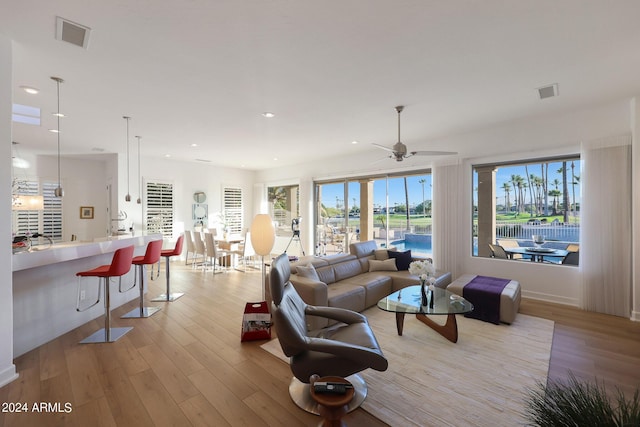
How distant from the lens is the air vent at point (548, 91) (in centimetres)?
330

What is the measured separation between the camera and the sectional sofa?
3367 mm

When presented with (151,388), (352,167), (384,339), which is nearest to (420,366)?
(384,339)

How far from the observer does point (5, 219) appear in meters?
2.38

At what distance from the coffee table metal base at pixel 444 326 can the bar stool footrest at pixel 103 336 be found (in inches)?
127

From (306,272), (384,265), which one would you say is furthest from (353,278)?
(306,272)

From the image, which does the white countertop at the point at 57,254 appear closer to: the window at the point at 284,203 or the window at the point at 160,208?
the window at the point at 160,208


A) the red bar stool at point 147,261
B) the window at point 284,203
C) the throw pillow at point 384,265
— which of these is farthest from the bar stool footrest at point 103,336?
the window at point 284,203

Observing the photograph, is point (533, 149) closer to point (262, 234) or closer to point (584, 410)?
point (262, 234)

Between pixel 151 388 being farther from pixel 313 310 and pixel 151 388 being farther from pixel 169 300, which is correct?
pixel 169 300

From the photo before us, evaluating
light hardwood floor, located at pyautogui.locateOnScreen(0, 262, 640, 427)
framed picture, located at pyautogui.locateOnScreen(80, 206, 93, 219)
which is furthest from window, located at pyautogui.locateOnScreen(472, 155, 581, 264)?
framed picture, located at pyautogui.locateOnScreen(80, 206, 93, 219)

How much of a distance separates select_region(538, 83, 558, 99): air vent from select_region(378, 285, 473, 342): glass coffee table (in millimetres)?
2717

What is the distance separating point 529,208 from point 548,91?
2149 mm

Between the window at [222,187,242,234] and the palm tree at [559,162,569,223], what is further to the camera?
the window at [222,187,242,234]

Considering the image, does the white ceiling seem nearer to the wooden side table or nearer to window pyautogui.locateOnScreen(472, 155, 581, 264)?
window pyautogui.locateOnScreen(472, 155, 581, 264)
